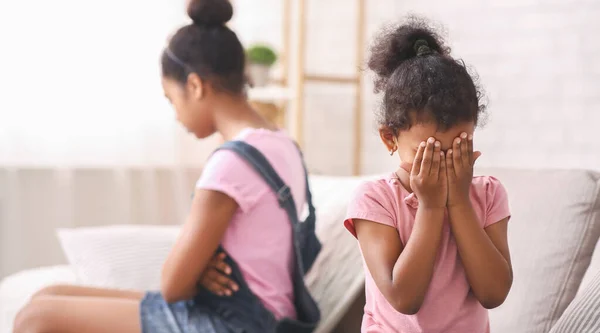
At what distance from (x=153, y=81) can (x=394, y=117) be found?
199cm

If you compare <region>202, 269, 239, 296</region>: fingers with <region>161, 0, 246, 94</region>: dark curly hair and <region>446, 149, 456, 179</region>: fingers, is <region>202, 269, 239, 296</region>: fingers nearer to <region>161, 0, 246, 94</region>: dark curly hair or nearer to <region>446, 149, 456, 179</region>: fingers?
<region>161, 0, 246, 94</region>: dark curly hair

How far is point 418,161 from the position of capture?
0.80 metres

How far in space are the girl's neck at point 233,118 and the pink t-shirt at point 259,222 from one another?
5 centimetres

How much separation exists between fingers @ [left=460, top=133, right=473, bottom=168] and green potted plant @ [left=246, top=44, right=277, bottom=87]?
6.46 ft

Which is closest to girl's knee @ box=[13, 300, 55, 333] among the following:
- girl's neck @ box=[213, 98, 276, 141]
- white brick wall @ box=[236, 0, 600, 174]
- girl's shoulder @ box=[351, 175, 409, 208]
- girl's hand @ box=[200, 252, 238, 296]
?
girl's hand @ box=[200, 252, 238, 296]

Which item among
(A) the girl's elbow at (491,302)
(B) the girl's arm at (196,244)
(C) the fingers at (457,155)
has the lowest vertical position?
(B) the girl's arm at (196,244)

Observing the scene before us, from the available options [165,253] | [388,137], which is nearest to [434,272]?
[388,137]

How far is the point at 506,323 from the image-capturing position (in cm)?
121

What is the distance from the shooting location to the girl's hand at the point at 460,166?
0.79 meters

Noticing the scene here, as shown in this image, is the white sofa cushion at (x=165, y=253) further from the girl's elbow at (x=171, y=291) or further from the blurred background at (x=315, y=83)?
the blurred background at (x=315, y=83)

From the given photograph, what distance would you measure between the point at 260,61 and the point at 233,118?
1256 mm

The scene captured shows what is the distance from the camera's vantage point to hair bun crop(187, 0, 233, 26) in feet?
5.18

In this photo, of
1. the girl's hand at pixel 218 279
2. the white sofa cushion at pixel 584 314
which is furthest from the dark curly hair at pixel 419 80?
the girl's hand at pixel 218 279

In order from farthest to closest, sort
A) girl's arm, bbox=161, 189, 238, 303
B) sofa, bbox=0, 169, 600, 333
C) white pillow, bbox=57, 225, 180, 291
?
white pillow, bbox=57, 225, 180, 291
girl's arm, bbox=161, 189, 238, 303
sofa, bbox=0, 169, 600, 333
